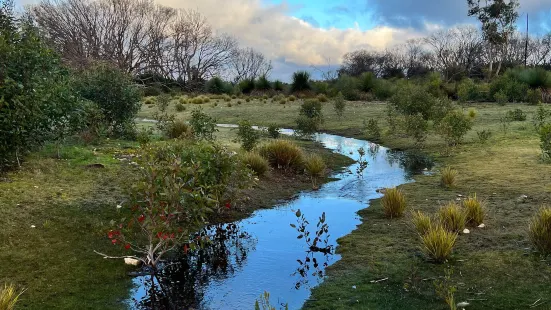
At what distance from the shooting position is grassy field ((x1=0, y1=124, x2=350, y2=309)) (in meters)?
4.70

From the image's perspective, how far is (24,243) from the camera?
5.67 meters

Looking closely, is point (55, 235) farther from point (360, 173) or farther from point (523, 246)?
point (360, 173)

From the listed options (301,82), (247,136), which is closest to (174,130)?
(247,136)

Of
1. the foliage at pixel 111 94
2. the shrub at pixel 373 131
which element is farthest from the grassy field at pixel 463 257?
the foliage at pixel 111 94

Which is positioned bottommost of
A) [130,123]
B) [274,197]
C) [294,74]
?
[274,197]

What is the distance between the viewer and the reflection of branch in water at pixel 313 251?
209 inches

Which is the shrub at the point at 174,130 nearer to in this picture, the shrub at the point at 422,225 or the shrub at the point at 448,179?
the shrub at the point at 448,179

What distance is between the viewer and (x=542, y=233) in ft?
17.4

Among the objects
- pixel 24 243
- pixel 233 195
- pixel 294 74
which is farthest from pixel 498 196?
pixel 294 74

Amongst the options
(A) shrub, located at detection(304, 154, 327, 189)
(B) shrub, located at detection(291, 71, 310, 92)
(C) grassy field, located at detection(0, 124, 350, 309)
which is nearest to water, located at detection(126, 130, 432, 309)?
(C) grassy field, located at detection(0, 124, 350, 309)

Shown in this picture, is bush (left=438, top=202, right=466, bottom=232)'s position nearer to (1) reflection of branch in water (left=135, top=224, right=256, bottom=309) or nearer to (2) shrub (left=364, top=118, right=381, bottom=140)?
(1) reflection of branch in water (left=135, top=224, right=256, bottom=309)

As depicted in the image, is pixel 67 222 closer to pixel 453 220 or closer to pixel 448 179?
pixel 453 220

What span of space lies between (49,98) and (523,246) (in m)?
7.60

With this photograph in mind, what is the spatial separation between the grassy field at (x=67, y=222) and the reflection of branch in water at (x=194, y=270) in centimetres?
32
